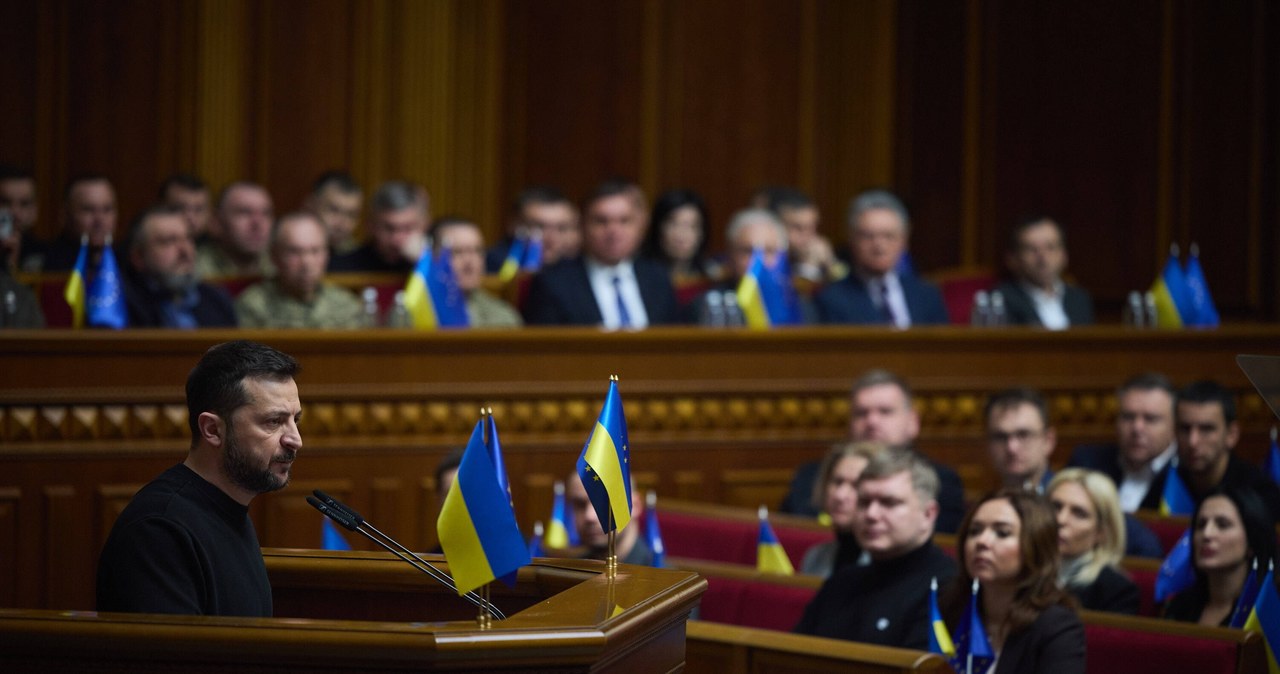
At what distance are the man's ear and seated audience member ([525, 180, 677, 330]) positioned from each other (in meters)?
4.44

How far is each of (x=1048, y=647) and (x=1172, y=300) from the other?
421 cm

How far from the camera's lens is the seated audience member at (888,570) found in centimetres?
454

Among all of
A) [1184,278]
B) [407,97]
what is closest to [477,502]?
[1184,278]

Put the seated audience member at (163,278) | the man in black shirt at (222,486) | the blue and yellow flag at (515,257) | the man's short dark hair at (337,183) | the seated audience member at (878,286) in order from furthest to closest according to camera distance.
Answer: the man's short dark hair at (337,183)
the blue and yellow flag at (515,257)
the seated audience member at (878,286)
the seated audience member at (163,278)
the man in black shirt at (222,486)

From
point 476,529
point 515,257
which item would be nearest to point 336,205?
point 515,257

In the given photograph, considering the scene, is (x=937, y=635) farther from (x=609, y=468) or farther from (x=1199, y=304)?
(x=1199, y=304)

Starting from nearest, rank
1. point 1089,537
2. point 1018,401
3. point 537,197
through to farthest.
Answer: point 1089,537
point 1018,401
point 537,197

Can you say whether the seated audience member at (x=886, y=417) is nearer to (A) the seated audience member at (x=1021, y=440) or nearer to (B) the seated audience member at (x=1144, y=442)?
(A) the seated audience member at (x=1021, y=440)

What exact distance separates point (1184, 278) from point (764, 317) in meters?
2.11

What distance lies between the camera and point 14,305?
6.18 m

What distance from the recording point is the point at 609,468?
3.31 metres

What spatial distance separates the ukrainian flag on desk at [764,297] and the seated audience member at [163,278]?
2.08 meters

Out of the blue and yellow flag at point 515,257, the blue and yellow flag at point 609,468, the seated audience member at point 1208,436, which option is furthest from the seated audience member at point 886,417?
the blue and yellow flag at point 609,468

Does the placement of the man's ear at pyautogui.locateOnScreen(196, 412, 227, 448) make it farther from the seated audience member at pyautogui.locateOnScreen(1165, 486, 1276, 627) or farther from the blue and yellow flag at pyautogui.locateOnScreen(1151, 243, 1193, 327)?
the blue and yellow flag at pyautogui.locateOnScreen(1151, 243, 1193, 327)
